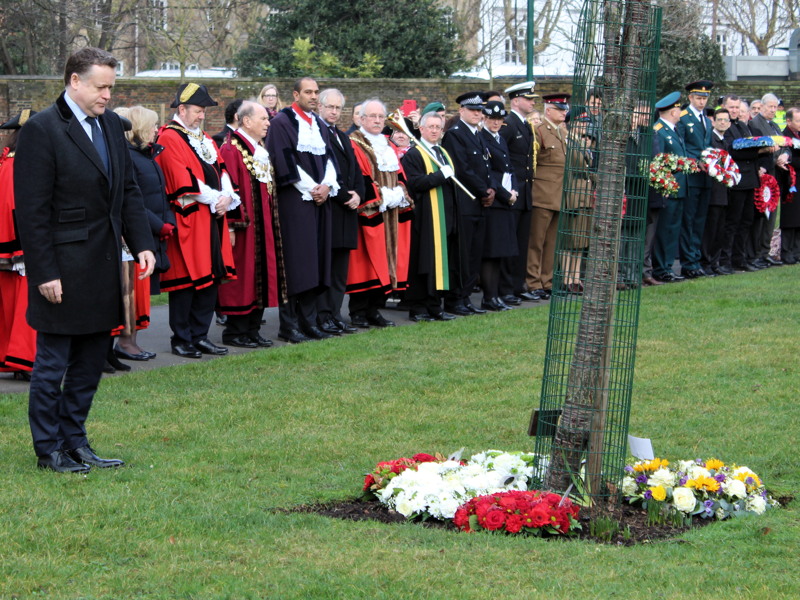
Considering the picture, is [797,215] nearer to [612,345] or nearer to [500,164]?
[500,164]

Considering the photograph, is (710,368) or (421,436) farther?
(710,368)

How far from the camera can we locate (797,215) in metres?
18.7

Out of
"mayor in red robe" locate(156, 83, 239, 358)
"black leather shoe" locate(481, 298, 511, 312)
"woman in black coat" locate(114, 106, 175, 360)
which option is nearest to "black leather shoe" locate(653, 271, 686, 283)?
"black leather shoe" locate(481, 298, 511, 312)

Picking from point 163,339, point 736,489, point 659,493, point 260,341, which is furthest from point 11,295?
point 736,489

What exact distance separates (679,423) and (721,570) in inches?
127

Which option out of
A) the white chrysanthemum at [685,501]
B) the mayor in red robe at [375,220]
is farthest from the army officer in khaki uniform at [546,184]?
the white chrysanthemum at [685,501]

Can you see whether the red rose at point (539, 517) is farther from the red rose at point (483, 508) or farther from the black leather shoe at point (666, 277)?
the black leather shoe at point (666, 277)

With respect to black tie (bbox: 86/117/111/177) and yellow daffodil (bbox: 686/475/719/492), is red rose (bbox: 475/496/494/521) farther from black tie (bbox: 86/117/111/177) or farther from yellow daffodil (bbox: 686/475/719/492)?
black tie (bbox: 86/117/111/177)

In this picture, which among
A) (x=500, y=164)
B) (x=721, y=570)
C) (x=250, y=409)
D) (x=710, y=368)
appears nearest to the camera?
(x=721, y=570)

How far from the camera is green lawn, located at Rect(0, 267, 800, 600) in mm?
4926

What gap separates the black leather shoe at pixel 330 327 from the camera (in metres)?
12.4

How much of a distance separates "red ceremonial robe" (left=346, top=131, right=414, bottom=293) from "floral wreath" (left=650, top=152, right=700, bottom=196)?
12.5 feet

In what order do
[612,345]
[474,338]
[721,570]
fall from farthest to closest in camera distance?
[474,338], [612,345], [721,570]

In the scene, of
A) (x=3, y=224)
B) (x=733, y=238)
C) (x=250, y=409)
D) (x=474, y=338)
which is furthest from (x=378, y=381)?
(x=733, y=238)
